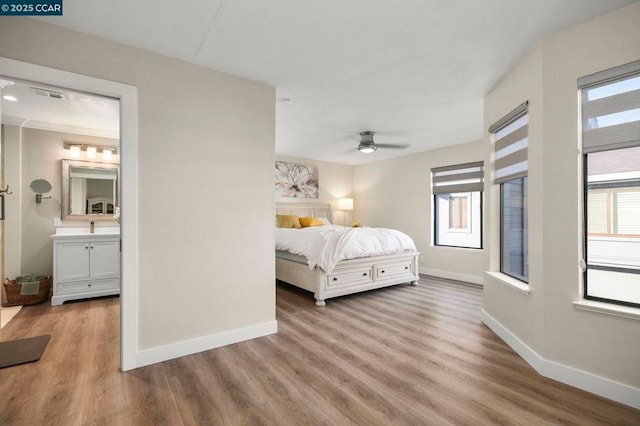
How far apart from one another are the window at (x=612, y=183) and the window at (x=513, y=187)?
48cm

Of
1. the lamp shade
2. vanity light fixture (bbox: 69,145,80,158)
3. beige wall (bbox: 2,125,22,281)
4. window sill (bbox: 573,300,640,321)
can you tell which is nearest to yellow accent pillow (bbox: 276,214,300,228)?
the lamp shade

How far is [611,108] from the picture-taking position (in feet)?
6.33

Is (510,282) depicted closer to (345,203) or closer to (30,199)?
(345,203)

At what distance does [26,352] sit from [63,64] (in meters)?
2.37

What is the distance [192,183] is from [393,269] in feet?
11.0

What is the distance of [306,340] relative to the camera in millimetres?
2799

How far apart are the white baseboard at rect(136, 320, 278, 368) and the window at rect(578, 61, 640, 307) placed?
2.64 meters

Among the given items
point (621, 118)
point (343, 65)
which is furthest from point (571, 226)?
point (343, 65)

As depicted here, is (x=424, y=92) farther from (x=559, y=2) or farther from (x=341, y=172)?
(x=341, y=172)

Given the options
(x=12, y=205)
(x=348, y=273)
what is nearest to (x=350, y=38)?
(x=348, y=273)

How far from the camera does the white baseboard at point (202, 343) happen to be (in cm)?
234

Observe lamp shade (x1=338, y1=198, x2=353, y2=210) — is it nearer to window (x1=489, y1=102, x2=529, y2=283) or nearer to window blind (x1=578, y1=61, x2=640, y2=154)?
window (x1=489, y1=102, x2=529, y2=283)

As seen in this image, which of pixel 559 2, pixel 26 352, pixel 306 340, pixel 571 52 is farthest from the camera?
Result: pixel 306 340

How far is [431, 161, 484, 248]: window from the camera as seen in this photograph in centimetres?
530
